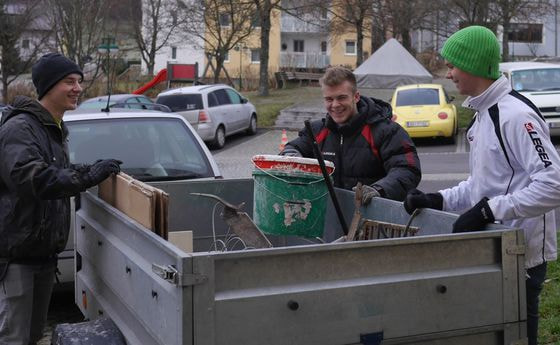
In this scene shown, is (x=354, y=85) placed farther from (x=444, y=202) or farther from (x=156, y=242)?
(x=156, y=242)

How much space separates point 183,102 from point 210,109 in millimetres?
917

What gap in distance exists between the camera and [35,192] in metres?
3.85

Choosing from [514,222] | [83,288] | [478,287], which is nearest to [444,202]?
[514,222]

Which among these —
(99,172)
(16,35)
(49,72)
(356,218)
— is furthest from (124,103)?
(356,218)

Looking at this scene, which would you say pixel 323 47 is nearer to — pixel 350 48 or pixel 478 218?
pixel 350 48

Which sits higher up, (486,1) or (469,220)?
(486,1)

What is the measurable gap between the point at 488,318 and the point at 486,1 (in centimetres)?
3109

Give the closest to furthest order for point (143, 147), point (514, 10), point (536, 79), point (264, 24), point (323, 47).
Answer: point (143, 147) → point (536, 79) → point (514, 10) → point (264, 24) → point (323, 47)

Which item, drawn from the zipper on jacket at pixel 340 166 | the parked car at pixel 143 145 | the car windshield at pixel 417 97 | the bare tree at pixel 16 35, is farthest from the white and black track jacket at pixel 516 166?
the bare tree at pixel 16 35

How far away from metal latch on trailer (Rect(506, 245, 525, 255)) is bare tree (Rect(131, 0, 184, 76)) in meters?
44.4

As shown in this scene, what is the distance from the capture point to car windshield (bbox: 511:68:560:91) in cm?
2091

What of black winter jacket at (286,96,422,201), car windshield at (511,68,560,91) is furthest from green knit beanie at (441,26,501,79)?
car windshield at (511,68,560,91)

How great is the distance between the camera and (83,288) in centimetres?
437

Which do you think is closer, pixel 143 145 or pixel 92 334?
pixel 92 334
